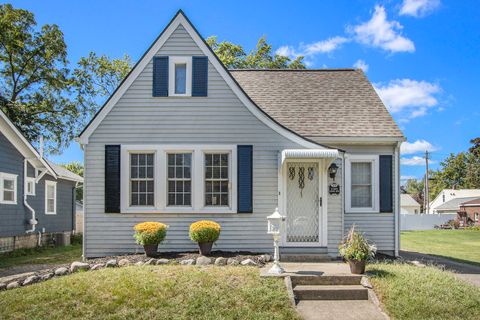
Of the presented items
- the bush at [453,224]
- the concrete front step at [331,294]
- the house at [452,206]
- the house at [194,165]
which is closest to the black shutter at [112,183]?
the house at [194,165]

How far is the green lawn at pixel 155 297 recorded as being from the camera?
7.25 meters

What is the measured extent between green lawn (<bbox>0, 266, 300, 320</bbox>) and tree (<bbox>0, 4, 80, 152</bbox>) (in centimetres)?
2056

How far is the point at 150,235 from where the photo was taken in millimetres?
10352

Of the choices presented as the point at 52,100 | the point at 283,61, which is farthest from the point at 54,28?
the point at 283,61

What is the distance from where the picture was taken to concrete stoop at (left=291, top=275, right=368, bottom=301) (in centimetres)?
816

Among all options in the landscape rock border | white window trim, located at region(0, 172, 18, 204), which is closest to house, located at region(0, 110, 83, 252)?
white window trim, located at region(0, 172, 18, 204)

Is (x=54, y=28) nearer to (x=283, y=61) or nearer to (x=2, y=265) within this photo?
(x=283, y=61)

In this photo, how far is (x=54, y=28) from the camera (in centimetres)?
2656

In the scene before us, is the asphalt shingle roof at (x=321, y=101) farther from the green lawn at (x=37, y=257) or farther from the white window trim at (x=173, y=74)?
the green lawn at (x=37, y=257)

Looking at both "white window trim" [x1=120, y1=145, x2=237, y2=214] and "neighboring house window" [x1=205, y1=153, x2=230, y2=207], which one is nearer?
"white window trim" [x1=120, y1=145, x2=237, y2=214]

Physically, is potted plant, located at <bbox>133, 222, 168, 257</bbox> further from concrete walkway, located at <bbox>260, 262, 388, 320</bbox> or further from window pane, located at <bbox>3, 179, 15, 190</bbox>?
window pane, located at <bbox>3, 179, 15, 190</bbox>

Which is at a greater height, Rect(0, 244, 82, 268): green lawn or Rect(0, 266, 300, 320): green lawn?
Rect(0, 266, 300, 320): green lawn

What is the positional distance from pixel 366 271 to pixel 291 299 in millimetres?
2197

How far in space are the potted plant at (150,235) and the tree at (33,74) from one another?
18972 mm
